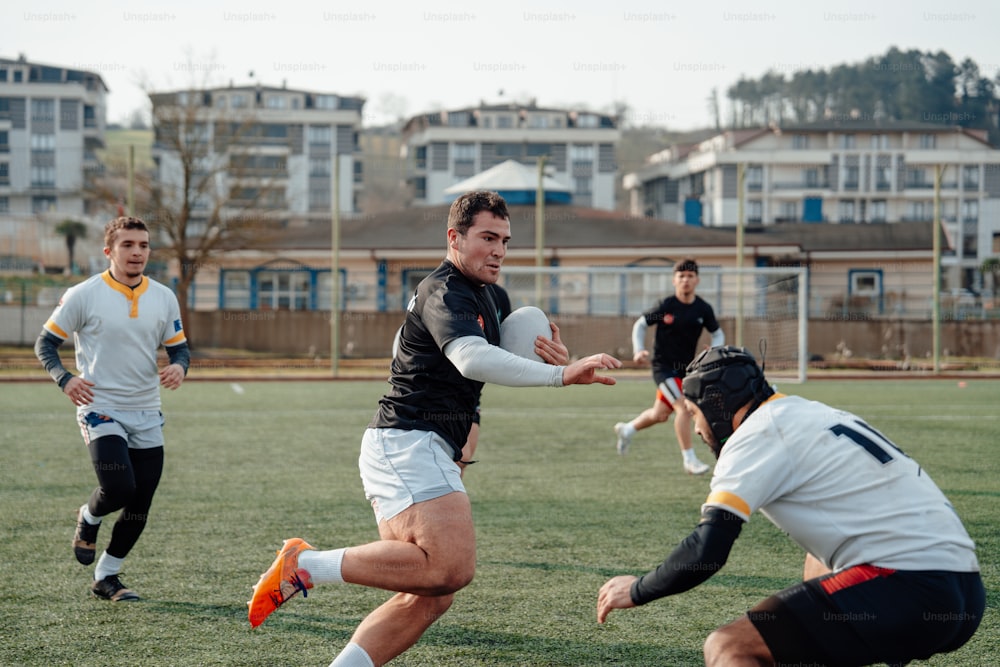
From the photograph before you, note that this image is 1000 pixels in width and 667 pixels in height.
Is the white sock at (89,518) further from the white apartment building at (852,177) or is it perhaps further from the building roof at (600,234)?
the white apartment building at (852,177)

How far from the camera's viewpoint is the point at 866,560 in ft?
10.5

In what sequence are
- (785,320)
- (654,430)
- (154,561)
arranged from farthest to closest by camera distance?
(785,320), (654,430), (154,561)

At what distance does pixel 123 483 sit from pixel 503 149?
74.6 m

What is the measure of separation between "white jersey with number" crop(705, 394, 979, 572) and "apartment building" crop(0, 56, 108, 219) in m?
80.2

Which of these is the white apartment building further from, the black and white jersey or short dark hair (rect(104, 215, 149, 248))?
the black and white jersey

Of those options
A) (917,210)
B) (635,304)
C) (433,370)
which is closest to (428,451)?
(433,370)

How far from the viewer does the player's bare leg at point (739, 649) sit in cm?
319

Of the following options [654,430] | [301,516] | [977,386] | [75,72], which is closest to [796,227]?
[977,386]

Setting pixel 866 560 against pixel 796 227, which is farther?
pixel 796 227

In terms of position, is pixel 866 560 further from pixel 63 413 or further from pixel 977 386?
pixel 977 386

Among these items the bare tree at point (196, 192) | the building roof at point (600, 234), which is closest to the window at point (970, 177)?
the building roof at point (600, 234)

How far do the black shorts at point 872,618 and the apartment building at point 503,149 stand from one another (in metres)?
73.9

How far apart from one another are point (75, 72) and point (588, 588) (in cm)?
8865

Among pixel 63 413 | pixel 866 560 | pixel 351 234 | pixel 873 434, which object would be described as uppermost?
pixel 351 234
